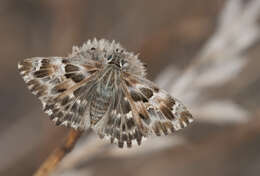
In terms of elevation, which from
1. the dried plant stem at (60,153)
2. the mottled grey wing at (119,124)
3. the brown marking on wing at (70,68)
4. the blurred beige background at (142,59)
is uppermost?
the blurred beige background at (142,59)

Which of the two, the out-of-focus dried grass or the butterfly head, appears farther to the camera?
the out-of-focus dried grass

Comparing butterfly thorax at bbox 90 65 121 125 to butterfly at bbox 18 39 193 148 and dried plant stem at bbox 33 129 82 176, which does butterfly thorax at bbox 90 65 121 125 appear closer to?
butterfly at bbox 18 39 193 148

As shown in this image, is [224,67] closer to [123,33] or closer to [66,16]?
[123,33]

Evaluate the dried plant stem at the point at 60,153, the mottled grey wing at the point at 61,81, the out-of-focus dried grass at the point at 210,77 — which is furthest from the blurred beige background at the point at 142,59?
the dried plant stem at the point at 60,153

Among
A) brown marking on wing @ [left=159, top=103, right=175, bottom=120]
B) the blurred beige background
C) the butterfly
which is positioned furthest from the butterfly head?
the blurred beige background

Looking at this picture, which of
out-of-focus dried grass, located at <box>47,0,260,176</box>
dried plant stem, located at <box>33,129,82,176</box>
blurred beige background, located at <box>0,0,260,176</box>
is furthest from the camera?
blurred beige background, located at <box>0,0,260,176</box>

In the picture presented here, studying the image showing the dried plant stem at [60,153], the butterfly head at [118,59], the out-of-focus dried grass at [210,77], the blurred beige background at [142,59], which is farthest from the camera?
the blurred beige background at [142,59]

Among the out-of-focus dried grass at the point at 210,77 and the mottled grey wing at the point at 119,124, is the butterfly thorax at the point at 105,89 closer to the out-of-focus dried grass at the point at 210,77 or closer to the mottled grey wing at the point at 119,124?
the mottled grey wing at the point at 119,124

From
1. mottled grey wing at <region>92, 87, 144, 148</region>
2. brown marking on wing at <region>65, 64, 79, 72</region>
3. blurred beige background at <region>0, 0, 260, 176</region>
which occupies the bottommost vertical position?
mottled grey wing at <region>92, 87, 144, 148</region>
